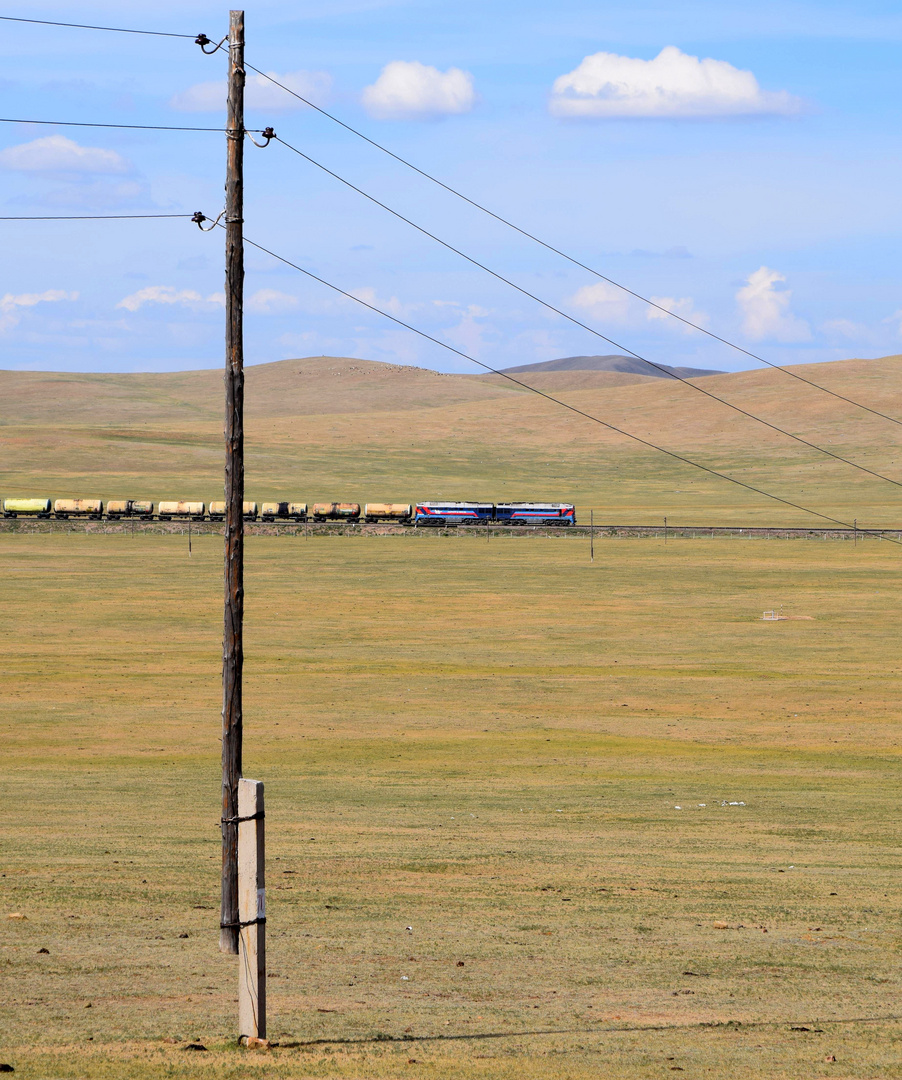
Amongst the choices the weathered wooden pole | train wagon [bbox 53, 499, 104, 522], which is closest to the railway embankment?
train wagon [bbox 53, 499, 104, 522]

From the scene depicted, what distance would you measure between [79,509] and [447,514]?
30.9 meters

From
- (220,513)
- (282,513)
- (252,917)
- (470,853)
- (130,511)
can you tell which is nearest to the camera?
(252,917)

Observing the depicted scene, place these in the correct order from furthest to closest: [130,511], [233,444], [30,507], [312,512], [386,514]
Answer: [312,512], [386,514], [130,511], [30,507], [233,444]

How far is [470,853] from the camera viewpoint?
56.5ft

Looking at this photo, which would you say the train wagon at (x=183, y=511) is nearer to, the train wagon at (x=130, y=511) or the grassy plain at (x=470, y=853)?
the train wagon at (x=130, y=511)

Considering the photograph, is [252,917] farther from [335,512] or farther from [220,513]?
[220,513]

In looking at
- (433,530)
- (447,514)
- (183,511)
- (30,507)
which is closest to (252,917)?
(433,530)

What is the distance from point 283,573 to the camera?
7819 centimetres

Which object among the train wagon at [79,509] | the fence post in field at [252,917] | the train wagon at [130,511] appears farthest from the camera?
the train wagon at [130,511]

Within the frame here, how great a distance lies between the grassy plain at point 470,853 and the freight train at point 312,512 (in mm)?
65426

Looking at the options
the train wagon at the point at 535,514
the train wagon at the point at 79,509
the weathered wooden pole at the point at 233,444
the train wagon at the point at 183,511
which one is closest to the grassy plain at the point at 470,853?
the weathered wooden pole at the point at 233,444

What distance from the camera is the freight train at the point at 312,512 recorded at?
115750mm

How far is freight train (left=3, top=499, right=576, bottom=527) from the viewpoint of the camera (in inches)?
4557

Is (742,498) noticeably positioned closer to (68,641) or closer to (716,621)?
(716,621)
